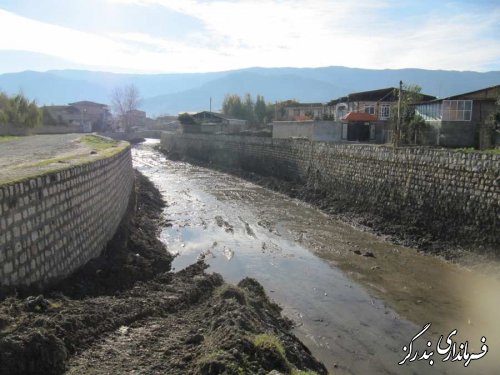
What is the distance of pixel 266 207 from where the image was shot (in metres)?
27.9

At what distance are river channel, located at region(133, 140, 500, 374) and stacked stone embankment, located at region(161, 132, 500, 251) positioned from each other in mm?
1704

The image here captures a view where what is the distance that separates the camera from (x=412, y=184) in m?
21.3

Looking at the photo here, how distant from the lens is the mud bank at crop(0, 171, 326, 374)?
5.96 m

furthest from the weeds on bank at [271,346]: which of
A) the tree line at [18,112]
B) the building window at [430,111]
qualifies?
the tree line at [18,112]

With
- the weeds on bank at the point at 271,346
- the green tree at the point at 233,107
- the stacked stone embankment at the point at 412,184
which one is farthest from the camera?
the green tree at the point at 233,107

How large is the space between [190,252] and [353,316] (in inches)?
308

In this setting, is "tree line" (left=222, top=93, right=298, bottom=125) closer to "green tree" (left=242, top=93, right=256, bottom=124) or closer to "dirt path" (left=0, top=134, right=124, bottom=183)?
"green tree" (left=242, top=93, right=256, bottom=124)

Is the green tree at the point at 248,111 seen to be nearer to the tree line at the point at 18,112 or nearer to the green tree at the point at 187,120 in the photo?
the green tree at the point at 187,120

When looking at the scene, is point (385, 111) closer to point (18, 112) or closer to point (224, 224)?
point (224, 224)

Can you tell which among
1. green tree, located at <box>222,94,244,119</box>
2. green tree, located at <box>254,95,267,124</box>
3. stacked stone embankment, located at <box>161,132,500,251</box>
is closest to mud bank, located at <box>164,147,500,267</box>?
stacked stone embankment, located at <box>161,132,500,251</box>

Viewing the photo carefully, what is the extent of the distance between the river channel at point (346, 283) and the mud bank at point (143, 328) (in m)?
1.41

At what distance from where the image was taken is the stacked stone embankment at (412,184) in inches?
666

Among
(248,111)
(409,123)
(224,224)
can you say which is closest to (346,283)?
(224,224)

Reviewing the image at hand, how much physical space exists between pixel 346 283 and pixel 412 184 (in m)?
8.62
